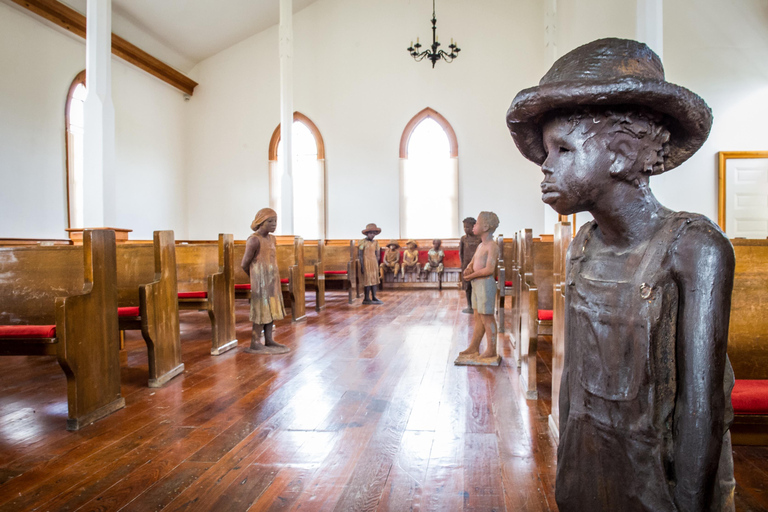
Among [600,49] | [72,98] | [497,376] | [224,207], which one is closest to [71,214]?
[72,98]

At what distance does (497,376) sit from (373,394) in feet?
3.40

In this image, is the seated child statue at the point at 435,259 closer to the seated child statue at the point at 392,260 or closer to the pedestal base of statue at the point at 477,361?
the seated child statue at the point at 392,260

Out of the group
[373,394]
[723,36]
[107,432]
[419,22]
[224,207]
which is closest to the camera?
[107,432]

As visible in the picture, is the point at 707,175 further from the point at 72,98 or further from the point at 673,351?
the point at 72,98

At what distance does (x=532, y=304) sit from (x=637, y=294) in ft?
7.85

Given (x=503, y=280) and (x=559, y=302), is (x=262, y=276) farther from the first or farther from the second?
(x=559, y=302)

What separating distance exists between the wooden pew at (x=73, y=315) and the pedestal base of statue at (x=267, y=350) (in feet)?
5.04

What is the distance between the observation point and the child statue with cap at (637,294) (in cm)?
82

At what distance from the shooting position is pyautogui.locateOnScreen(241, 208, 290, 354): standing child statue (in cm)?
442

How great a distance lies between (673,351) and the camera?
2.83 ft

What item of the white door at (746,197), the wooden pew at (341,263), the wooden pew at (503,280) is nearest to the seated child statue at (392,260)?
the wooden pew at (341,263)

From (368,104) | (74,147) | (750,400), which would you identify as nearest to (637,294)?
(750,400)

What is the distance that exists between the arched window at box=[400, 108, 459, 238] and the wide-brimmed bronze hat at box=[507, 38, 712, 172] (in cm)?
1101

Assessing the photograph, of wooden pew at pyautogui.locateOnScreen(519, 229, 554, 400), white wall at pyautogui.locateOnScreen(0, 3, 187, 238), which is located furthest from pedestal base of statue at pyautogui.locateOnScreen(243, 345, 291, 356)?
white wall at pyautogui.locateOnScreen(0, 3, 187, 238)
